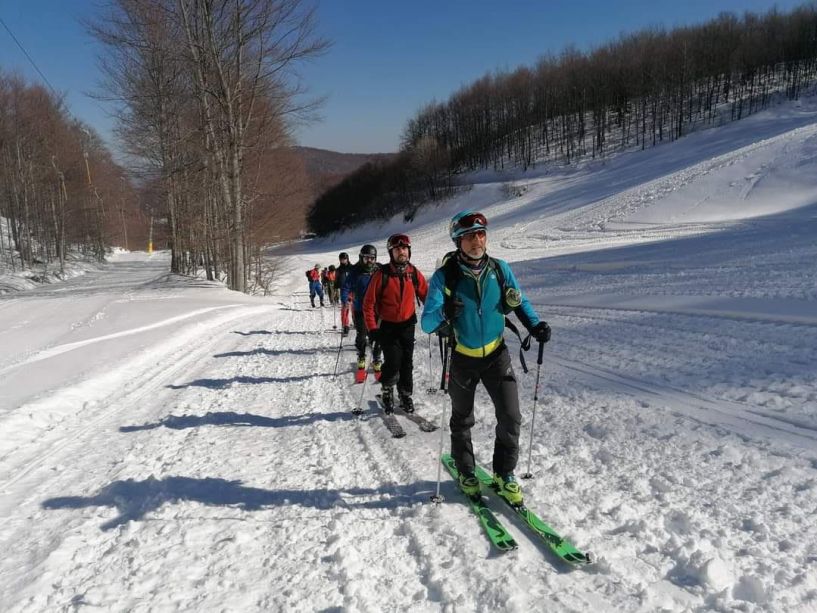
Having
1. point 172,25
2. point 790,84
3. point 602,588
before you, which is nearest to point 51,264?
point 172,25

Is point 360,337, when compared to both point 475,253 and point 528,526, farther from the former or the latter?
point 528,526

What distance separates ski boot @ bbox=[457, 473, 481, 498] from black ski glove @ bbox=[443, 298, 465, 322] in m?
1.29

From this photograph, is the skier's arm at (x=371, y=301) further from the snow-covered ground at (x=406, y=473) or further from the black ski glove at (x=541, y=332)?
the black ski glove at (x=541, y=332)

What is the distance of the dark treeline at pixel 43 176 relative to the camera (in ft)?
108

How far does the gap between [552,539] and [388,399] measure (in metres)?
2.97

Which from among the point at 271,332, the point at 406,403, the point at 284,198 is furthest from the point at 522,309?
the point at 284,198

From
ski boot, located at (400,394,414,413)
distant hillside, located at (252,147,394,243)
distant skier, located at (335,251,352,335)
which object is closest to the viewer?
ski boot, located at (400,394,414,413)

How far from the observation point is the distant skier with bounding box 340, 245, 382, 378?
7.36 m

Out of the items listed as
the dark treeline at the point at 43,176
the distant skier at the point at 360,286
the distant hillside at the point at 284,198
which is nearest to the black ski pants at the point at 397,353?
the distant skier at the point at 360,286

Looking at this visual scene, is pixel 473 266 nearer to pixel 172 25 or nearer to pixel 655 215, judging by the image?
pixel 172 25

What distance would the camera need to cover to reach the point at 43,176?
3659cm

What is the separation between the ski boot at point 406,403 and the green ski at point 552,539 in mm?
2151

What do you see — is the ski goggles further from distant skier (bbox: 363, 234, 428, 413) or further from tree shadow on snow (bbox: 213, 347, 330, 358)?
tree shadow on snow (bbox: 213, 347, 330, 358)

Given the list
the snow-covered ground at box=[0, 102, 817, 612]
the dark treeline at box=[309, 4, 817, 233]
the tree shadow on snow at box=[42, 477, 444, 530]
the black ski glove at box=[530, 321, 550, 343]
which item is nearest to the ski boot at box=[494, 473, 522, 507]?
the snow-covered ground at box=[0, 102, 817, 612]
